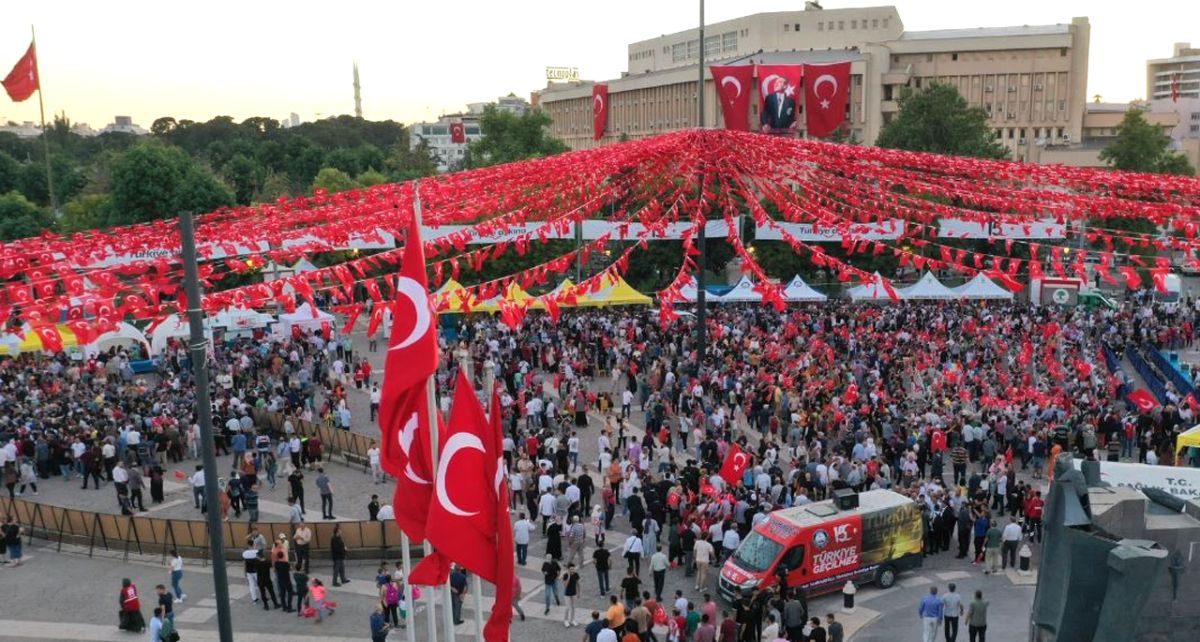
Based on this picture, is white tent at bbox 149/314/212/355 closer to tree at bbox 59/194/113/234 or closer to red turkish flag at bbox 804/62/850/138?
tree at bbox 59/194/113/234

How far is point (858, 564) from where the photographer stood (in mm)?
15805

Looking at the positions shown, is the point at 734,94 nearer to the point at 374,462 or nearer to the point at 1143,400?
the point at 1143,400

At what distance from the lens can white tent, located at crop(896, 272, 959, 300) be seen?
1364 inches

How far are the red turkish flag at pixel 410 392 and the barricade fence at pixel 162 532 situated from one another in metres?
8.76

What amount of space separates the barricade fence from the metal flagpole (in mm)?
7088

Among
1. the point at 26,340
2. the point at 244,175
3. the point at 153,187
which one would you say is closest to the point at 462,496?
the point at 26,340

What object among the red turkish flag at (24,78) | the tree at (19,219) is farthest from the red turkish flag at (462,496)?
the tree at (19,219)

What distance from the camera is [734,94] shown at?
46.5m

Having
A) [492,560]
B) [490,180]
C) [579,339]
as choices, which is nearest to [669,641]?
[492,560]

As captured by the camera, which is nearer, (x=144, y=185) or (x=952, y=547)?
(x=952, y=547)

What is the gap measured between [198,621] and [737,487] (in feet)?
29.5

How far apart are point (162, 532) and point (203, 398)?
939 cm

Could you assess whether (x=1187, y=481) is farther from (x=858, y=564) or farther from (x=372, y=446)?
(x=372, y=446)

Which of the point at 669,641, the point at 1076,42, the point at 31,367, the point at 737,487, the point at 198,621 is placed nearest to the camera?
the point at 669,641
